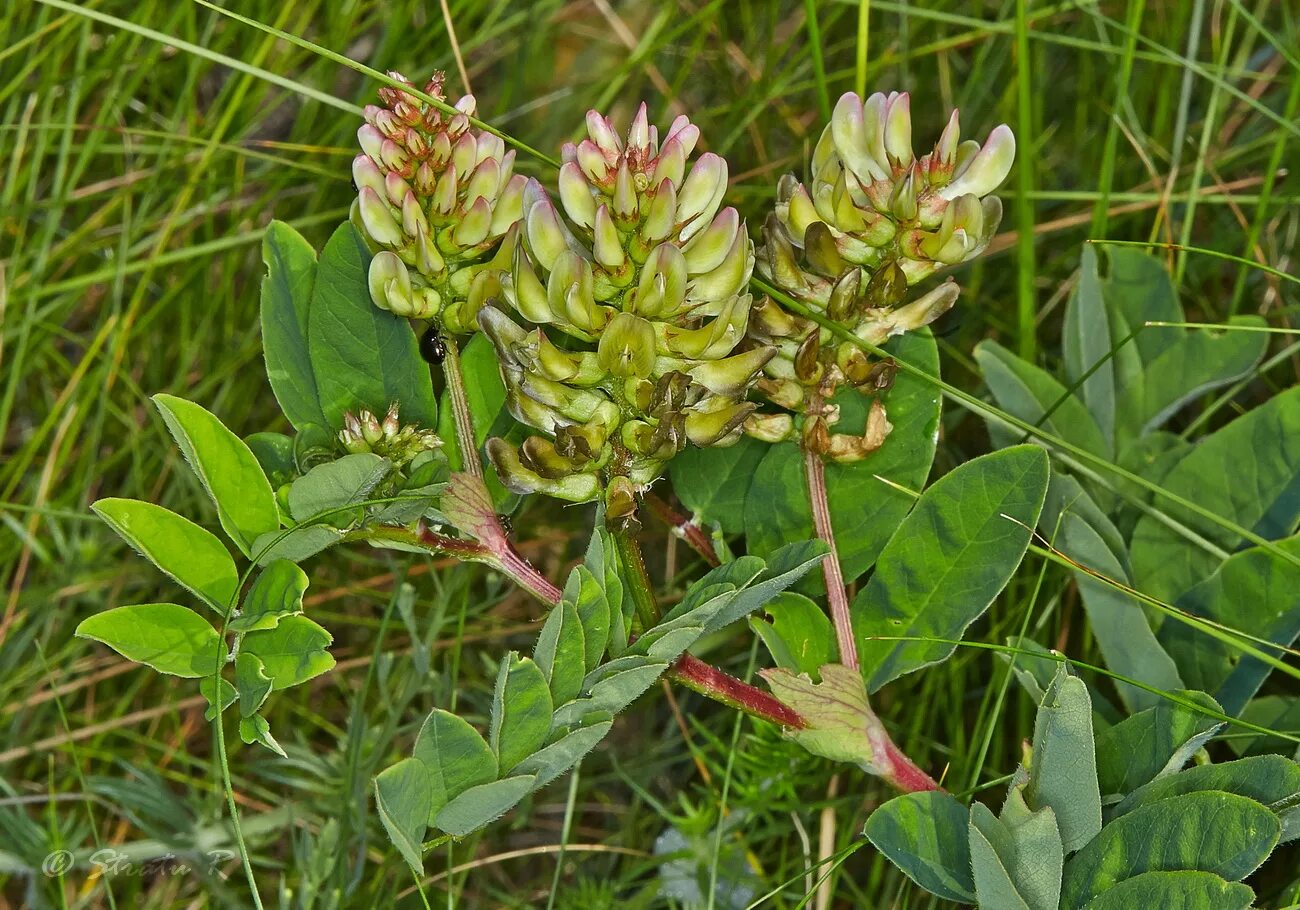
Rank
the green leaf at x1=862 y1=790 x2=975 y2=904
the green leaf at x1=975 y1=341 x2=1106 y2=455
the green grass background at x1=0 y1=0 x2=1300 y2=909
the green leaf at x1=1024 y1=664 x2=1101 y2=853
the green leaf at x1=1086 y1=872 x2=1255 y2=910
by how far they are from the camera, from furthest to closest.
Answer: the green grass background at x1=0 y1=0 x2=1300 y2=909, the green leaf at x1=975 y1=341 x2=1106 y2=455, the green leaf at x1=862 y1=790 x2=975 y2=904, the green leaf at x1=1024 y1=664 x2=1101 y2=853, the green leaf at x1=1086 y1=872 x2=1255 y2=910

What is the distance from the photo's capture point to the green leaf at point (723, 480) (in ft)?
5.18

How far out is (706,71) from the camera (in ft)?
9.05

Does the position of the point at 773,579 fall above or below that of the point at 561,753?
above

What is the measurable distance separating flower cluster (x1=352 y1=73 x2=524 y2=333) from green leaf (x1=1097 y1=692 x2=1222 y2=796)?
0.83m

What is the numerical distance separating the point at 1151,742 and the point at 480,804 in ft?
A: 2.34

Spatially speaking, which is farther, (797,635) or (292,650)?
(797,635)

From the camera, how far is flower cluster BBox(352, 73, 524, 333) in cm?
134

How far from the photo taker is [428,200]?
136 cm

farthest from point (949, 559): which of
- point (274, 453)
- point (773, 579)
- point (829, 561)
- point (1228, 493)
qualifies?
point (274, 453)

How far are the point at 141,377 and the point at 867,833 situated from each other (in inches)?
69.0

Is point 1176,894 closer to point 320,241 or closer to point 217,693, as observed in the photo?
point 217,693

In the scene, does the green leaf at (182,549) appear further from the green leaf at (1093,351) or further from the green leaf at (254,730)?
the green leaf at (1093,351)

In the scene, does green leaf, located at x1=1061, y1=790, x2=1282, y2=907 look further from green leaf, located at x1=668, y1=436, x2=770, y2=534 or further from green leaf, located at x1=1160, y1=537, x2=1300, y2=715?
green leaf, located at x1=668, y1=436, x2=770, y2=534

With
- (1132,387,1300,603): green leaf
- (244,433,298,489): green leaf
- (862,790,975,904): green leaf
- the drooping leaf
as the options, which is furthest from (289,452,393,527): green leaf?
(1132,387,1300,603): green leaf
